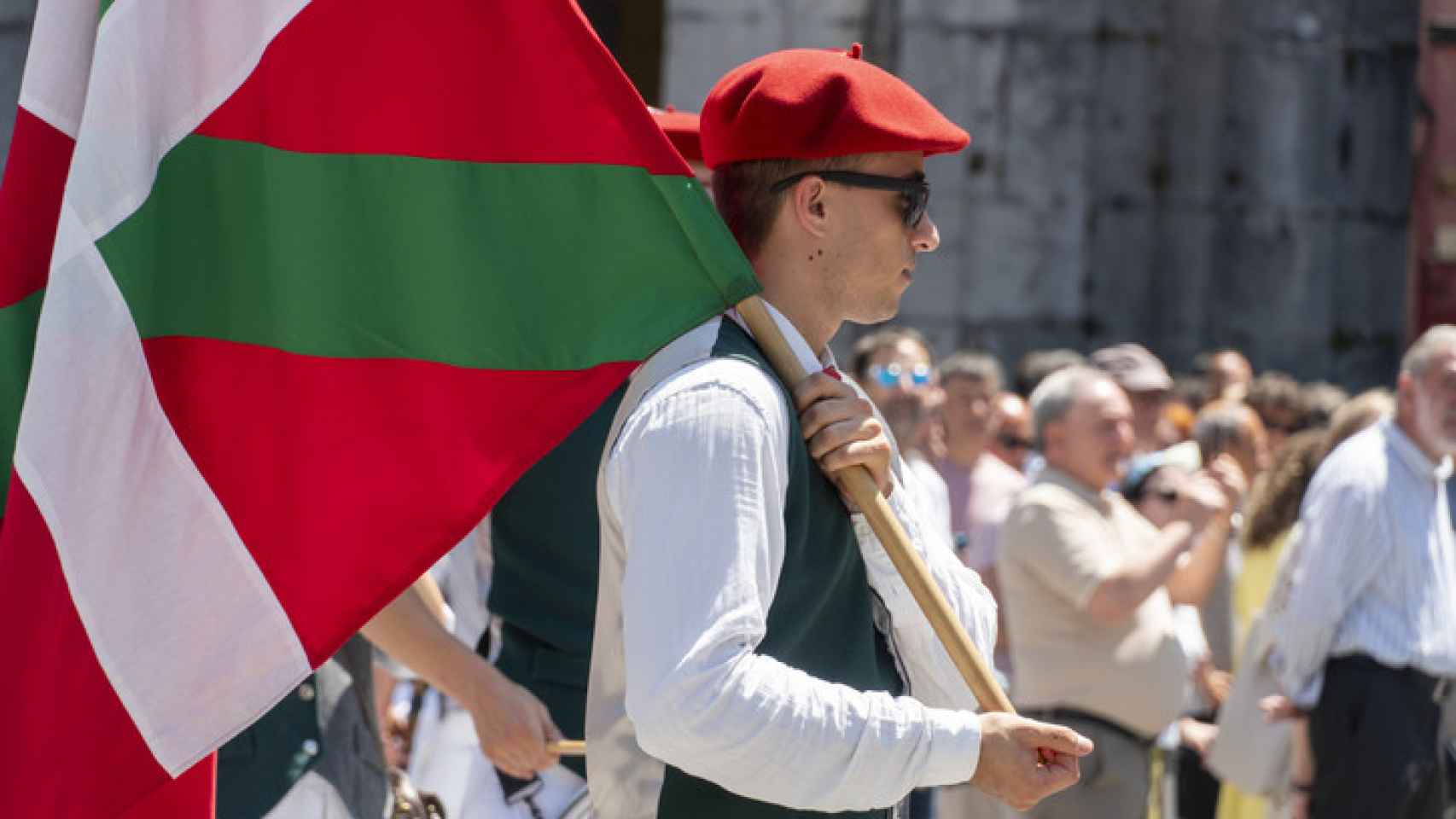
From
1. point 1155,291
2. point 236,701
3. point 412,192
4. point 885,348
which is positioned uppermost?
point 412,192

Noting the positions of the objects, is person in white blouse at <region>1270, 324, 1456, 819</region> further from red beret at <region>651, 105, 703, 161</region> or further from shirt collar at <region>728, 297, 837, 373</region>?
shirt collar at <region>728, 297, 837, 373</region>

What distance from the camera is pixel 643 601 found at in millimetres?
2467

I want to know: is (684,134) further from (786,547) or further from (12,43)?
(12,43)

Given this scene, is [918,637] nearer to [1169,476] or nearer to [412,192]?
[412,192]

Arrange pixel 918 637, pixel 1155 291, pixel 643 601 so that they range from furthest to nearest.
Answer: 1. pixel 1155 291
2. pixel 918 637
3. pixel 643 601

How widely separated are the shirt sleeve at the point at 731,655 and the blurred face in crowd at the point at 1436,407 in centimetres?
447

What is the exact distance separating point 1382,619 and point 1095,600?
2.69 ft

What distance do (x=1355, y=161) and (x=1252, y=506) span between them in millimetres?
7580

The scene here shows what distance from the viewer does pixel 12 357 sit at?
2.99m

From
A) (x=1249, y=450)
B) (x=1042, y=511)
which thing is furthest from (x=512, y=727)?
(x=1249, y=450)

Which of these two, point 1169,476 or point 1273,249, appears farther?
point 1273,249

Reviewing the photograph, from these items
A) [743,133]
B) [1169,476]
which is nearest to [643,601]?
[743,133]

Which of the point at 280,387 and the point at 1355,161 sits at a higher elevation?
the point at 280,387

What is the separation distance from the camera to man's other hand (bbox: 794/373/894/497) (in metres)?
2.64
